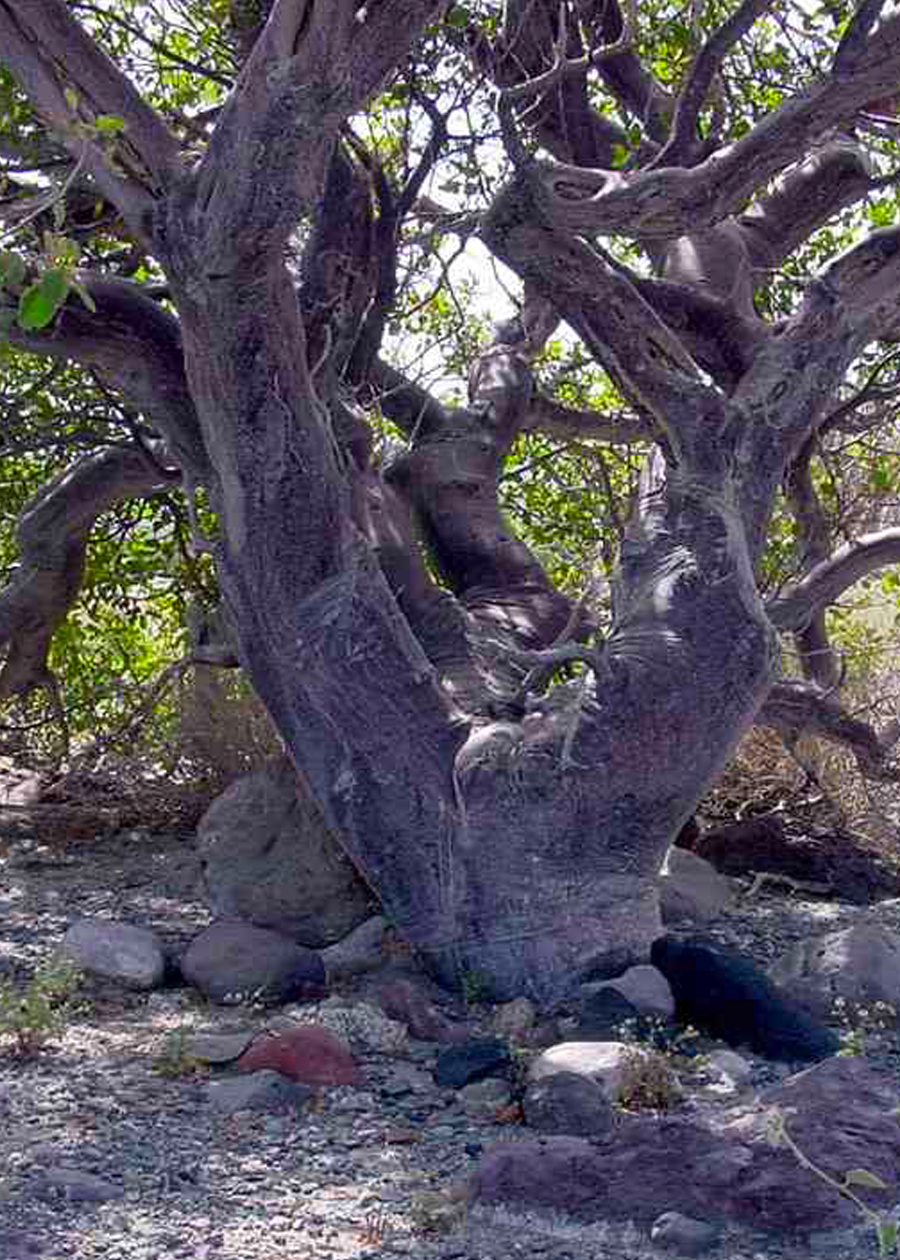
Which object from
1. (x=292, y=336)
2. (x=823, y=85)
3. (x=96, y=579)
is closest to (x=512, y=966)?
(x=292, y=336)

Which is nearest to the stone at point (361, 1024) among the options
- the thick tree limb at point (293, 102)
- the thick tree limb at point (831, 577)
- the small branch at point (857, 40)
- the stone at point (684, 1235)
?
the stone at point (684, 1235)

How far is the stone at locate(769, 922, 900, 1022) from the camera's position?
5.71 metres

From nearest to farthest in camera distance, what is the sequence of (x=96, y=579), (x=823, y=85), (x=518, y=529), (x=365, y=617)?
(x=823, y=85) < (x=365, y=617) < (x=96, y=579) < (x=518, y=529)

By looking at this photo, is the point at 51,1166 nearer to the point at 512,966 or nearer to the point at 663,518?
the point at 512,966

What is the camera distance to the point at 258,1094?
189 inches

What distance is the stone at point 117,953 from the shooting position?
19.8 feet

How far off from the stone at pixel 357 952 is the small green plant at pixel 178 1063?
1.10 m

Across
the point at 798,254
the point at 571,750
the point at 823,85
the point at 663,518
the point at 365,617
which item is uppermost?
the point at 798,254

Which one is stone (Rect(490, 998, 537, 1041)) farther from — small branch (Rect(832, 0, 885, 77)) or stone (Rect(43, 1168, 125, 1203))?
small branch (Rect(832, 0, 885, 77))

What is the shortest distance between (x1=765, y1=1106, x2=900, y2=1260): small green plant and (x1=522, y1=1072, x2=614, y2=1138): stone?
61 centimetres

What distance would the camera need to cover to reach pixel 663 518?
6.31m

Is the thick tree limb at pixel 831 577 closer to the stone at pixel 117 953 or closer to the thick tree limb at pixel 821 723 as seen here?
the thick tree limb at pixel 821 723

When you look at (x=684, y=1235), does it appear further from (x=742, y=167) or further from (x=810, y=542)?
(x=810, y=542)

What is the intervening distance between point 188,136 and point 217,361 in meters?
2.93
